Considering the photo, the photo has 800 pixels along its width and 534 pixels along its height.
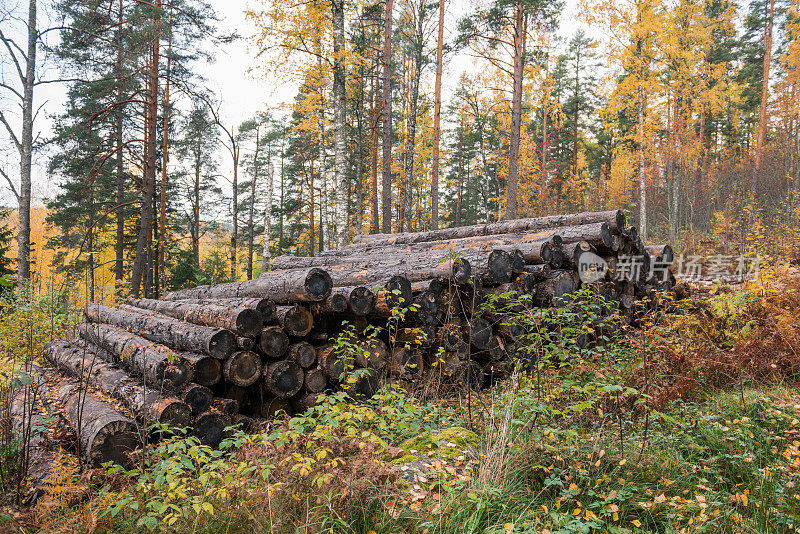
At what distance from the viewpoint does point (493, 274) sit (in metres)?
6.11

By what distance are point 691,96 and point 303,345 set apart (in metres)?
23.5

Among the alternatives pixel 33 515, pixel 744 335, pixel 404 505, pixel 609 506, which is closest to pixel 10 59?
pixel 33 515

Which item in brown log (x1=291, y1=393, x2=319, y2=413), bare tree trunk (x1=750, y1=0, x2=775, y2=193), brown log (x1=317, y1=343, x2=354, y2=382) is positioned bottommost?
brown log (x1=291, y1=393, x2=319, y2=413)

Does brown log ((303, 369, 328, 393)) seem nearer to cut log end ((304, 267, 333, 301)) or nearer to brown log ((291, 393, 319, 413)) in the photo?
brown log ((291, 393, 319, 413))

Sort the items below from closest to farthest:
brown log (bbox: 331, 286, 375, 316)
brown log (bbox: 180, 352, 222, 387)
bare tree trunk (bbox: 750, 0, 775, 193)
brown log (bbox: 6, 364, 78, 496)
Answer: brown log (bbox: 6, 364, 78, 496) → brown log (bbox: 180, 352, 222, 387) → brown log (bbox: 331, 286, 375, 316) → bare tree trunk (bbox: 750, 0, 775, 193)

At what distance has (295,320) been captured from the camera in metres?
5.10

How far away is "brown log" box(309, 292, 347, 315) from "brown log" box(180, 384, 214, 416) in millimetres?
1534

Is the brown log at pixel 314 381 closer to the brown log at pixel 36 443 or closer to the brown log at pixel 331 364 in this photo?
the brown log at pixel 331 364

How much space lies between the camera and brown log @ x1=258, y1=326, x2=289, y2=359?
4.86 m

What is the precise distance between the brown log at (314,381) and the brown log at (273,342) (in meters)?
0.40

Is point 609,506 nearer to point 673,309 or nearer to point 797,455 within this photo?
point 797,455

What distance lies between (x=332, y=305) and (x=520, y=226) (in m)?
4.96

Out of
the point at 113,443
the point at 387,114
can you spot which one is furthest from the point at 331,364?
the point at 387,114

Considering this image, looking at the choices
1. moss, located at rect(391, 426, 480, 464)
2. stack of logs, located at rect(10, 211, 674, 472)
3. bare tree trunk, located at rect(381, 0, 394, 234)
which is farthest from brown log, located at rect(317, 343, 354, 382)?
bare tree trunk, located at rect(381, 0, 394, 234)
